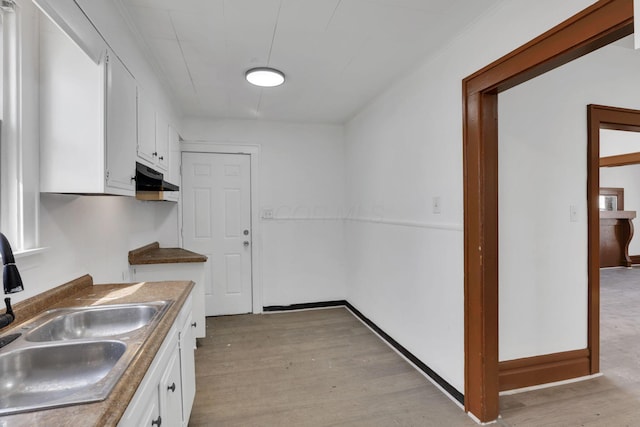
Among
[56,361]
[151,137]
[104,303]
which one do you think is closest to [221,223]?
[151,137]

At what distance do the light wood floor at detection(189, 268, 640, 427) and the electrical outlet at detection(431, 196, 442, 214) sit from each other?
131cm

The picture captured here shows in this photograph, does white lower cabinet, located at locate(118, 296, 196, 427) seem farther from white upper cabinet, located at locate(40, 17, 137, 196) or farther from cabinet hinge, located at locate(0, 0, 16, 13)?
cabinet hinge, located at locate(0, 0, 16, 13)

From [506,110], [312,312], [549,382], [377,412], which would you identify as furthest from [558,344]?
[312,312]

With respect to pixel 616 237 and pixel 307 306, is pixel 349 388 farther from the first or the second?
pixel 616 237

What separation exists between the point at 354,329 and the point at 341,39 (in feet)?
9.18

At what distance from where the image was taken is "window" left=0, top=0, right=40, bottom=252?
1.27 meters

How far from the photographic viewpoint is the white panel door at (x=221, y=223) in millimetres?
3881

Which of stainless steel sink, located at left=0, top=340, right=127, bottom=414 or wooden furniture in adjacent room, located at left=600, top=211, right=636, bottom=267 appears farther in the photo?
wooden furniture in adjacent room, located at left=600, top=211, right=636, bottom=267

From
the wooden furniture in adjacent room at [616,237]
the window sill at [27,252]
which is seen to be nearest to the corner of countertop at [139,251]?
the window sill at [27,252]

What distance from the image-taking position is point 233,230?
13.1 ft

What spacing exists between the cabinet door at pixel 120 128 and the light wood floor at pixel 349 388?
1.53m

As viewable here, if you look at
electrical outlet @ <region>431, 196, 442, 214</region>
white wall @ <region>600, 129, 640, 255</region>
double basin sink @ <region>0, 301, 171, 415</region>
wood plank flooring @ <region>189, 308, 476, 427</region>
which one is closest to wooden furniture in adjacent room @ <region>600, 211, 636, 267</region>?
white wall @ <region>600, 129, 640, 255</region>

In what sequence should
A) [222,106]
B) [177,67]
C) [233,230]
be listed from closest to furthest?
[177,67], [222,106], [233,230]

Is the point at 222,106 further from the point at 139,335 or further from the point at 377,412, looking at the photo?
the point at 377,412
